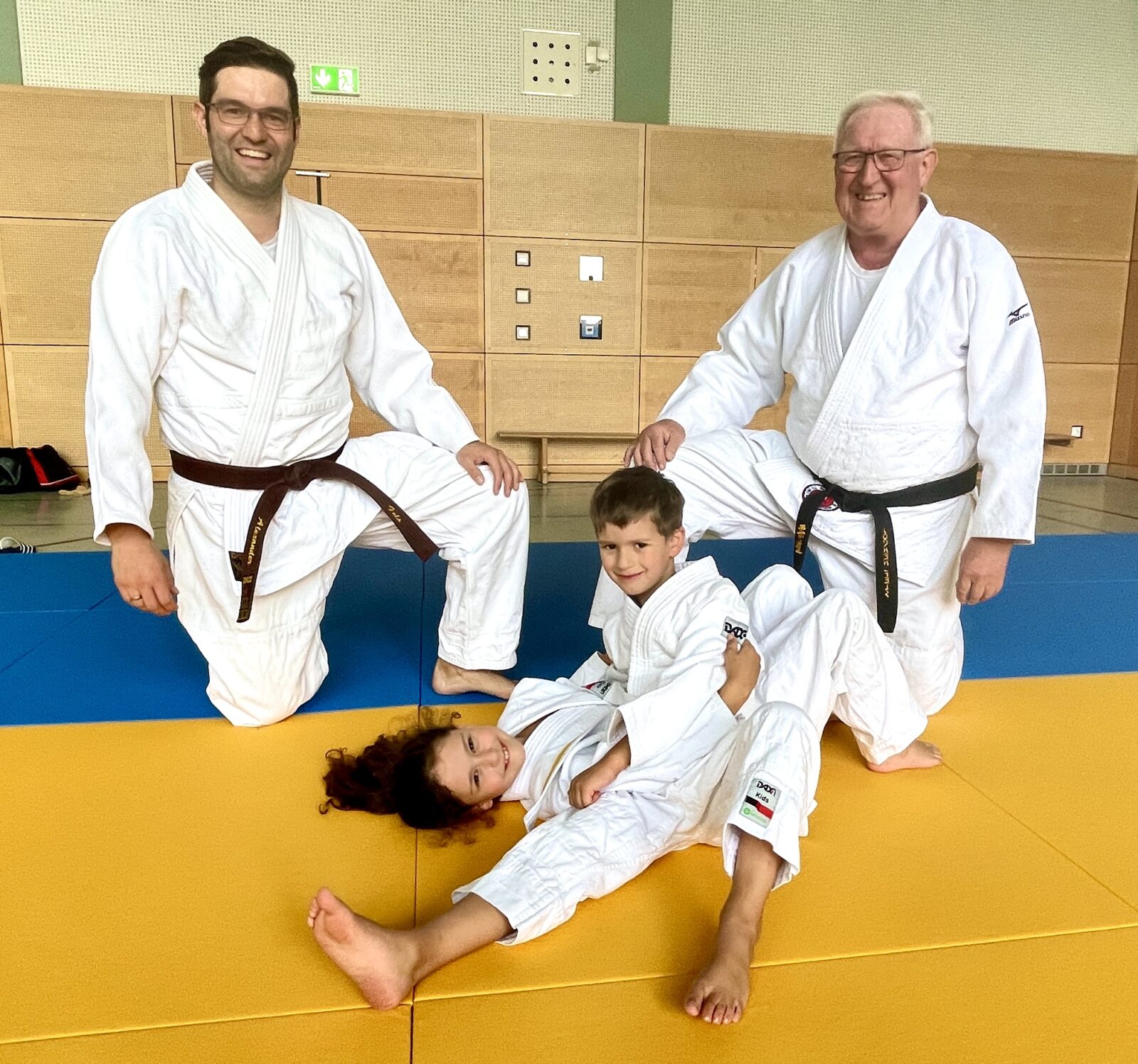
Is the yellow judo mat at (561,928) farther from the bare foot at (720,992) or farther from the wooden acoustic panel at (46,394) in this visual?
the wooden acoustic panel at (46,394)

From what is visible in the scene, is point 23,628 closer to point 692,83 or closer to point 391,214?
point 391,214

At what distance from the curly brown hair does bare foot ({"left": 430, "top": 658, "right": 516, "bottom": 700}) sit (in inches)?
24.0

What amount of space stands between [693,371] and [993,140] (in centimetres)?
576

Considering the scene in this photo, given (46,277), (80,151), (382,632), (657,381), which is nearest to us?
(382,632)

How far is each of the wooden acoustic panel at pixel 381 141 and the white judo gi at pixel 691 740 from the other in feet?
17.0

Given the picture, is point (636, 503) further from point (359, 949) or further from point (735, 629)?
point (359, 949)

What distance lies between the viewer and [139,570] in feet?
7.14

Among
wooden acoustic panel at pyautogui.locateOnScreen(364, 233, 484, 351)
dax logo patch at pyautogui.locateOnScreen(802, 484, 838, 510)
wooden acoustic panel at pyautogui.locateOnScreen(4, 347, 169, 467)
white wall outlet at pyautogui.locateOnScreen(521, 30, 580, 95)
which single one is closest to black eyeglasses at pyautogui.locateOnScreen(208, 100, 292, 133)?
dax logo patch at pyautogui.locateOnScreen(802, 484, 838, 510)

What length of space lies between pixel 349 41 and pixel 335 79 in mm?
265

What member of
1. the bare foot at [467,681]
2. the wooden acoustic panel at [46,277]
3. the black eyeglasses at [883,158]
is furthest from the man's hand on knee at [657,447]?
the wooden acoustic panel at [46,277]

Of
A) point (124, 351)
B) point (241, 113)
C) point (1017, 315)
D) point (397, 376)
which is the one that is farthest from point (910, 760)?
point (241, 113)

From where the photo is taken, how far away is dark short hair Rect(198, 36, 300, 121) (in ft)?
7.39

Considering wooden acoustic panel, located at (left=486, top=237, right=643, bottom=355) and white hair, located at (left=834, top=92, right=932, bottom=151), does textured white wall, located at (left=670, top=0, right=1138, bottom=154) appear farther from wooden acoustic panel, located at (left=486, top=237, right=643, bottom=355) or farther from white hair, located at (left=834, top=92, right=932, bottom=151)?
white hair, located at (left=834, top=92, right=932, bottom=151)

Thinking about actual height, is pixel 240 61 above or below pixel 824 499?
above
